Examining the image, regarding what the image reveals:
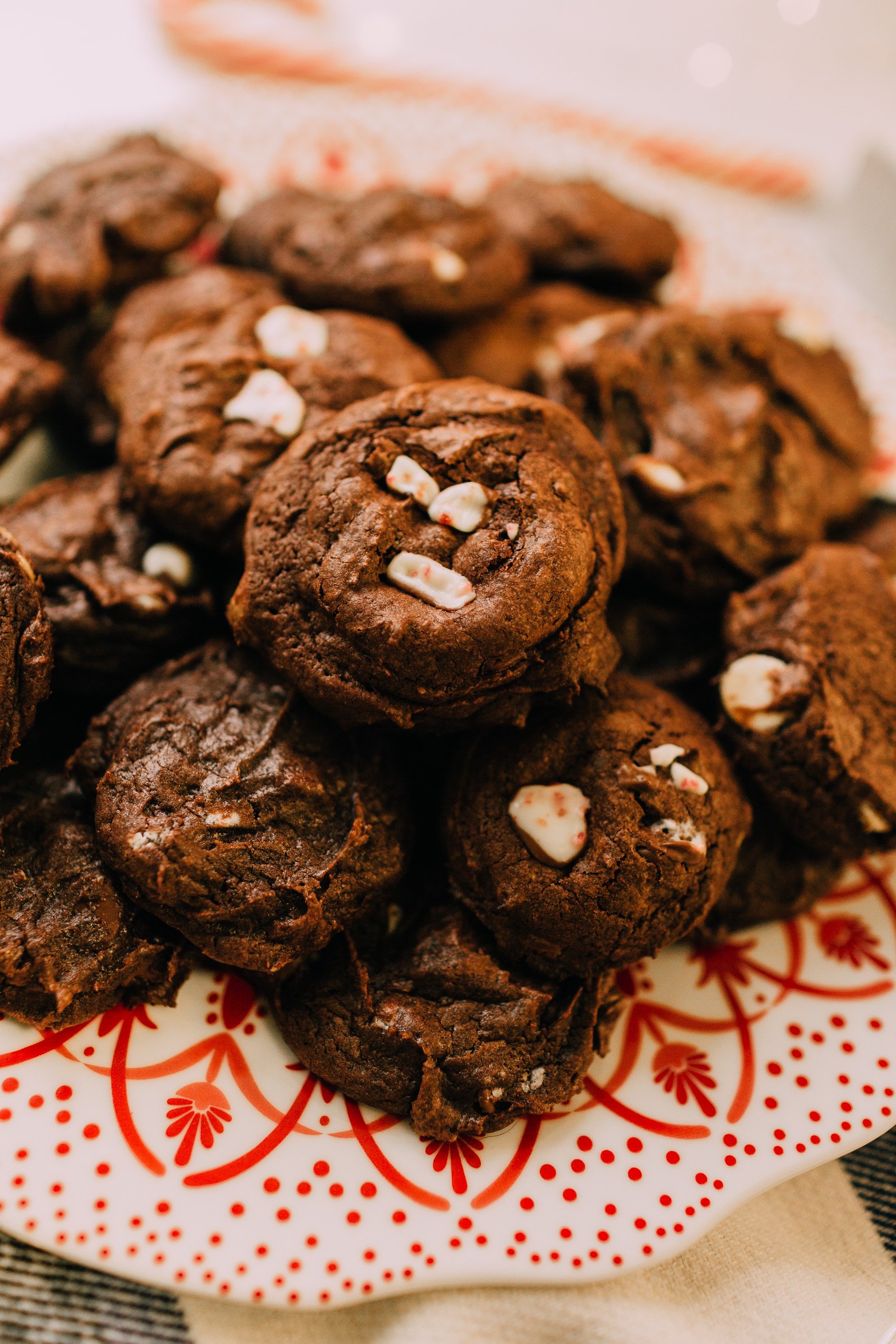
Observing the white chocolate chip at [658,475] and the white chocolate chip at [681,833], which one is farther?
the white chocolate chip at [658,475]

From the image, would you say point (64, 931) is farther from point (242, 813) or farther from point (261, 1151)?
point (261, 1151)

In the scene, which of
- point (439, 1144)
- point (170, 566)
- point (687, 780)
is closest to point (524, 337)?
point (170, 566)

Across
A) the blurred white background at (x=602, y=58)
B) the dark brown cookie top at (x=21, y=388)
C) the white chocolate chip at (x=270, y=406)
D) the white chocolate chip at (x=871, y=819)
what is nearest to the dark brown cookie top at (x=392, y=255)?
the white chocolate chip at (x=270, y=406)

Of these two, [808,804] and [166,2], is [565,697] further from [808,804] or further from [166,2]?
[166,2]

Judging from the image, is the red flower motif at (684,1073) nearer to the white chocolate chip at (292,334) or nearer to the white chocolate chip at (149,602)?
the white chocolate chip at (149,602)

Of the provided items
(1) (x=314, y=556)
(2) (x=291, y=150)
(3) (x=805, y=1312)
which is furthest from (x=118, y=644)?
(2) (x=291, y=150)

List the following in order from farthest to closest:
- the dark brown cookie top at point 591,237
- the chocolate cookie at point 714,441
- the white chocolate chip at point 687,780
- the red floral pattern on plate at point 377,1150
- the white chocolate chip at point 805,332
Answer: the dark brown cookie top at point 591,237 < the white chocolate chip at point 805,332 < the chocolate cookie at point 714,441 < the white chocolate chip at point 687,780 < the red floral pattern on plate at point 377,1150

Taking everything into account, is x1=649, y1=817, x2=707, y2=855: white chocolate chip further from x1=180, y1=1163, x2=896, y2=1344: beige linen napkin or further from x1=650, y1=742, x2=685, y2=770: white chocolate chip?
x1=180, y1=1163, x2=896, y2=1344: beige linen napkin
